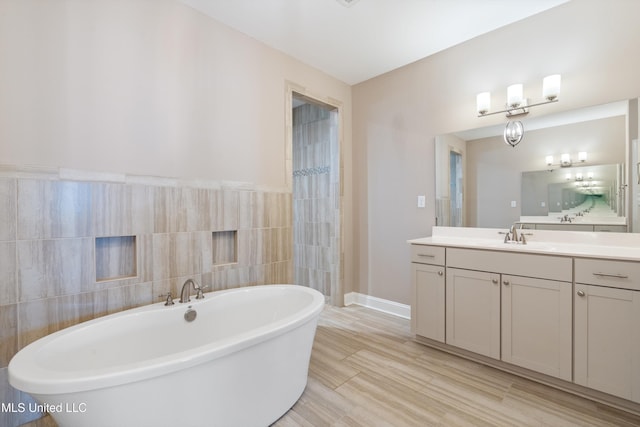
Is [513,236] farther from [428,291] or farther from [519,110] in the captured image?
[519,110]

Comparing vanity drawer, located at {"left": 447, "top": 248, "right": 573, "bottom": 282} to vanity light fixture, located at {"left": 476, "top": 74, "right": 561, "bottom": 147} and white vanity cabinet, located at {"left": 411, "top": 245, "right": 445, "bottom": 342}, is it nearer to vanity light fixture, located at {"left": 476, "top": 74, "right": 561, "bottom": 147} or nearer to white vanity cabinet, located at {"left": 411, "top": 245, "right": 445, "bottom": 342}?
white vanity cabinet, located at {"left": 411, "top": 245, "right": 445, "bottom": 342}

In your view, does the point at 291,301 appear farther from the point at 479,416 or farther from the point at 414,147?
the point at 414,147

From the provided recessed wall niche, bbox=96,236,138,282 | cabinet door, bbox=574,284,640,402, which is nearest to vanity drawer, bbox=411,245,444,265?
cabinet door, bbox=574,284,640,402

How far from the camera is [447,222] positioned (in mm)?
2709

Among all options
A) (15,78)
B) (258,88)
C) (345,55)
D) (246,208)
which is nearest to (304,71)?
(345,55)

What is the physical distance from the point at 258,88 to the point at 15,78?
155 cm

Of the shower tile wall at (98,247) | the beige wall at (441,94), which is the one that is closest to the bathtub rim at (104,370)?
the shower tile wall at (98,247)

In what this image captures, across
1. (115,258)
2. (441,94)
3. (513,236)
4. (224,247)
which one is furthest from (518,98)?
(115,258)

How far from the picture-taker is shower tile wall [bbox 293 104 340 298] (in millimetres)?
3330

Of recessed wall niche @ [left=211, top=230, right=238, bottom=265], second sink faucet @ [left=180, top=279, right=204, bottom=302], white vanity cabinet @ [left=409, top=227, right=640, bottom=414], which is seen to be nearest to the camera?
white vanity cabinet @ [left=409, top=227, right=640, bottom=414]

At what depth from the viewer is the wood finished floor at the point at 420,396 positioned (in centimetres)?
153

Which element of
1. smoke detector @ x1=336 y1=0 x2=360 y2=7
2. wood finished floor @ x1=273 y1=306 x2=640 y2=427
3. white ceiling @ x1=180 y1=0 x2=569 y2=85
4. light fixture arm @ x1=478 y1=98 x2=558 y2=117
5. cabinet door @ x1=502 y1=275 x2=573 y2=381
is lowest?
wood finished floor @ x1=273 y1=306 x2=640 y2=427

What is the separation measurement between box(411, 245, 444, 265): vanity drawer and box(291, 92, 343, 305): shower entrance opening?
1.06 meters

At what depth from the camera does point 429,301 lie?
232 cm
